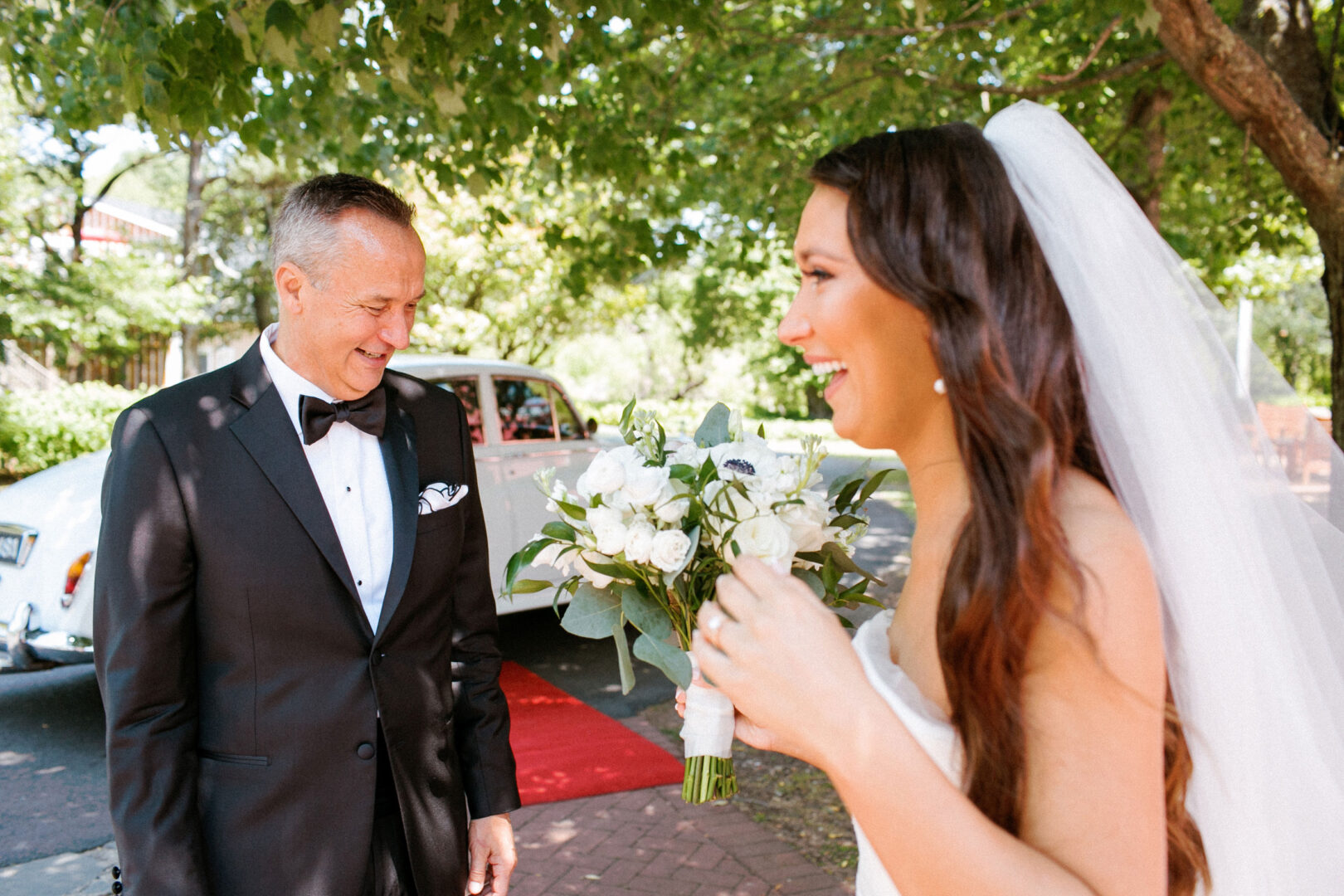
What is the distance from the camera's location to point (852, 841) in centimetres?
445

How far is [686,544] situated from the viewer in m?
1.72

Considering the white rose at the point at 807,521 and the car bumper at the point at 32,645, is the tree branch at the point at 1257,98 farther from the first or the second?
the car bumper at the point at 32,645

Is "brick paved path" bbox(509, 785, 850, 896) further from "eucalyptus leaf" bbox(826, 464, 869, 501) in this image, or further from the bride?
the bride

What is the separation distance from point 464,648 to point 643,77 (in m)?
5.46

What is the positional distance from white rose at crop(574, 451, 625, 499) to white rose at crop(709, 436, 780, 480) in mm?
187

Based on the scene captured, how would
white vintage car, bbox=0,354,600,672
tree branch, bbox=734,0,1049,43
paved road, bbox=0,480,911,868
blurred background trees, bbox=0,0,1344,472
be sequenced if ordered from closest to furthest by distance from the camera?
1. blurred background trees, bbox=0,0,1344,472
2. paved road, bbox=0,480,911,868
3. white vintage car, bbox=0,354,600,672
4. tree branch, bbox=734,0,1049,43

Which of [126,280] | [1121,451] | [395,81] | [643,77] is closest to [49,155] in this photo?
[126,280]

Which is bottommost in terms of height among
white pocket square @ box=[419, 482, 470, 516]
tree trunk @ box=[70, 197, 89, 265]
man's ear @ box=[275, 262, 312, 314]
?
white pocket square @ box=[419, 482, 470, 516]

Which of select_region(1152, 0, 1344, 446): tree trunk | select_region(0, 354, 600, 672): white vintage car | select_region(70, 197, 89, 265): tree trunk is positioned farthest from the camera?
select_region(70, 197, 89, 265): tree trunk

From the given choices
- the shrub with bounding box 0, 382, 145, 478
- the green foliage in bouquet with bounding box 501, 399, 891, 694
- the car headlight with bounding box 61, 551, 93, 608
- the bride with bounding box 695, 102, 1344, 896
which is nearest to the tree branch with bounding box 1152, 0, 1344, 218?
the bride with bounding box 695, 102, 1344, 896

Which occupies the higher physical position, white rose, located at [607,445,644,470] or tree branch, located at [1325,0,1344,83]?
tree branch, located at [1325,0,1344,83]

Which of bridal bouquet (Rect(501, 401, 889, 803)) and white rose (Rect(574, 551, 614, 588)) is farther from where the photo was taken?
white rose (Rect(574, 551, 614, 588))

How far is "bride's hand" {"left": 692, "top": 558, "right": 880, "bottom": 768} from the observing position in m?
1.20

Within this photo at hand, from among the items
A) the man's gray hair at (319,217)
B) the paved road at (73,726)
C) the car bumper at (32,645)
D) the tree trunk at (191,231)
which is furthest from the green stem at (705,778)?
the tree trunk at (191,231)
